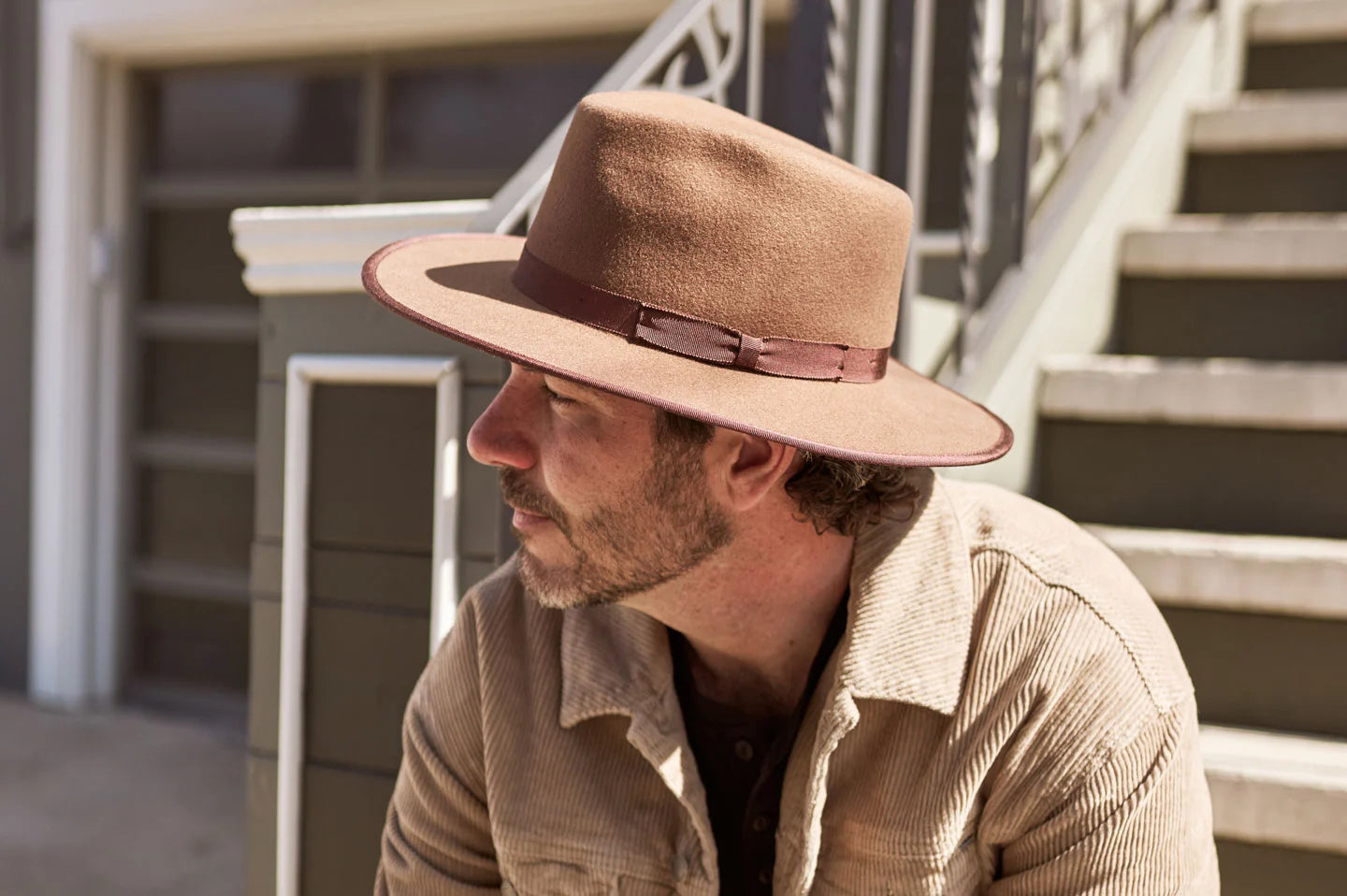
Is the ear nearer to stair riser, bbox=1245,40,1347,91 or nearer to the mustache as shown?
the mustache

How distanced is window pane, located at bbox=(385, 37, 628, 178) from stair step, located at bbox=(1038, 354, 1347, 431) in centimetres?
247

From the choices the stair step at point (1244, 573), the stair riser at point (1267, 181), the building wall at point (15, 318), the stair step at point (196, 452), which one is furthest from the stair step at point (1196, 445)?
the building wall at point (15, 318)

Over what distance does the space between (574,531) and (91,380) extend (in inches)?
159

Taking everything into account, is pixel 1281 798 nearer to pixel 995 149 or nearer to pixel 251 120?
pixel 995 149

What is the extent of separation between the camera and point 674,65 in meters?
2.02

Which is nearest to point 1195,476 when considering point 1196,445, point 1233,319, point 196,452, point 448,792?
point 1196,445

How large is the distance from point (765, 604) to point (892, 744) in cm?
→ 23

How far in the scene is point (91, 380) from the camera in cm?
492

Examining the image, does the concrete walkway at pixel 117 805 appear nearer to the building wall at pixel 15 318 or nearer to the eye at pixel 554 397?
the building wall at pixel 15 318

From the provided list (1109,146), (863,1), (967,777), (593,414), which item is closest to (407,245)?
(593,414)

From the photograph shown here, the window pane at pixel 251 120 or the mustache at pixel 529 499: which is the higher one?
the window pane at pixel 251 120

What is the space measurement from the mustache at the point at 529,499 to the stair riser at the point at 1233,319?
175 cm

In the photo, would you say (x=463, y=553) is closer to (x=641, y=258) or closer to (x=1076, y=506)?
(x=641, y=258)

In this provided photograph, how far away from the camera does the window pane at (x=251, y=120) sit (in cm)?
481
